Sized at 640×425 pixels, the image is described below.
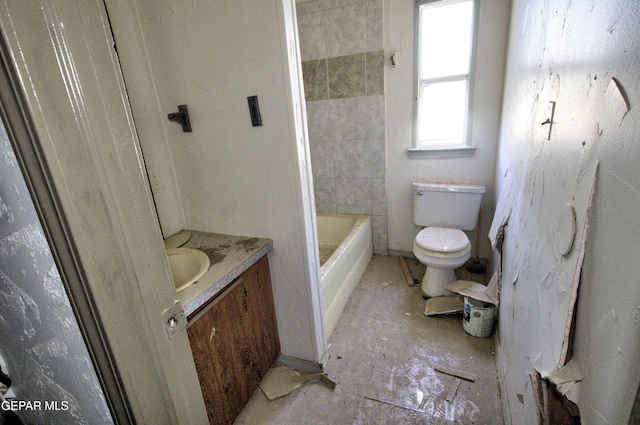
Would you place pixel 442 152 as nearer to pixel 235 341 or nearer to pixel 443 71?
pixel 443 71

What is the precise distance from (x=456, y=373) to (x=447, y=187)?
4.33 feet

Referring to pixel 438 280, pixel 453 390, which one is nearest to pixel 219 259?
pixel 453 390

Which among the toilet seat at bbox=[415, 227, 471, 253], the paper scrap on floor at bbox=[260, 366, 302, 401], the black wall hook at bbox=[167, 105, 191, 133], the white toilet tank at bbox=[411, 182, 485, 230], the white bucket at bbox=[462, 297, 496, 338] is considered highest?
the black wall hook at bbox=[167, 105, 191, 133]

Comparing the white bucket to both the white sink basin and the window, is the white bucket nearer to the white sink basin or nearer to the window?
the window

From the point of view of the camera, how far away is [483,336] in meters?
1.72

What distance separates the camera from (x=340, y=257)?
1.98 meters

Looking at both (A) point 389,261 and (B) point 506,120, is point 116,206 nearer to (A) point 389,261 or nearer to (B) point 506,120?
(B) point 506,120

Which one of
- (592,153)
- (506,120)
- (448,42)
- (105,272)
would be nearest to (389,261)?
(506,120)

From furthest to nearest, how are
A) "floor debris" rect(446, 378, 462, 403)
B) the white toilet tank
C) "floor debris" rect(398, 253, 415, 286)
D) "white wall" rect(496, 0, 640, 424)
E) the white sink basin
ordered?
"floor debris" rect(398, 253, 415, 286), the white toilet tank, "floor debris" rect(446, 378, 462, 403), the white sink basin, "white wall" rect(496, 0, 640, 424)

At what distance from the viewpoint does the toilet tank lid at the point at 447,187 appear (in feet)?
7.12

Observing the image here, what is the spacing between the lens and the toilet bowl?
6.39ft

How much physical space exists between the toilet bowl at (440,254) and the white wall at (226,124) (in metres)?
0.99

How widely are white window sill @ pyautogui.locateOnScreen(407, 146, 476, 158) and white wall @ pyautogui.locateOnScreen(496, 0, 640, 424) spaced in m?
1.07

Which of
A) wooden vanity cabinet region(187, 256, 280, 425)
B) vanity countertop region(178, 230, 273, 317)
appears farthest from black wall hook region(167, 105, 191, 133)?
wooden vanity cabinet region(187, 256, 280, 425)
